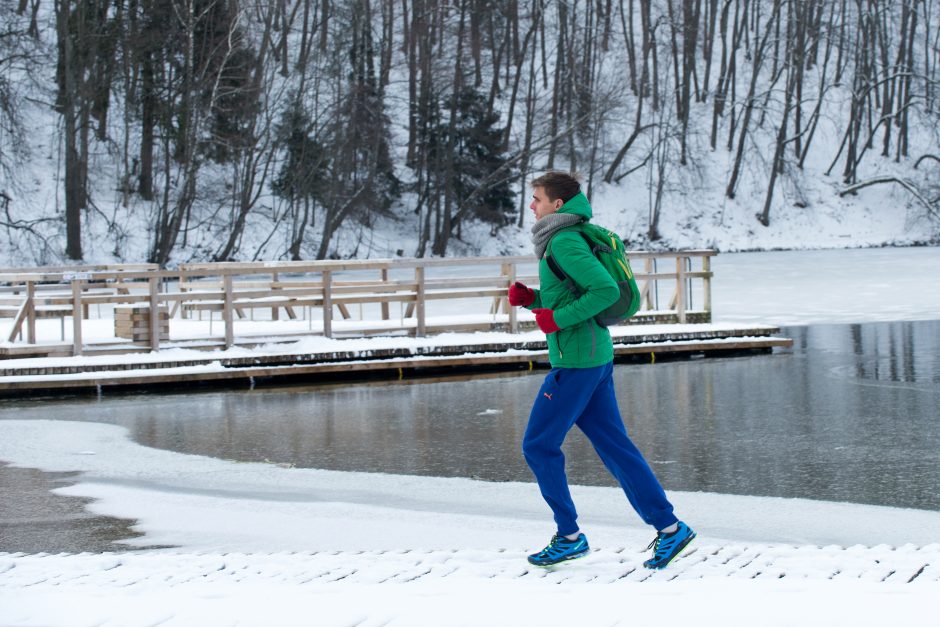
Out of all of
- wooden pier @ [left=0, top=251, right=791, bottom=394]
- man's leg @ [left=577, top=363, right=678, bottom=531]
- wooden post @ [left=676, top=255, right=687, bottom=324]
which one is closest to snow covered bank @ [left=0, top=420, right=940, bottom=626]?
man's leg @ [left=577, top=363, right=678, bottom=531]

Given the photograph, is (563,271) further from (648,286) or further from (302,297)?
(648,286)

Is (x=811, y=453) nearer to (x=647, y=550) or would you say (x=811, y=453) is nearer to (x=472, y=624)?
(x=647, y=550)

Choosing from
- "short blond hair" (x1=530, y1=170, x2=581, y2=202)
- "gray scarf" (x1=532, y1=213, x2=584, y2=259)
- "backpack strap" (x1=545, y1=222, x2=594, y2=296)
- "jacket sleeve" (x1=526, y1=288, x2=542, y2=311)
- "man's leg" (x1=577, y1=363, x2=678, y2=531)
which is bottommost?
"man's leg" (x1=577, y1=363, x2=678, y2=531)

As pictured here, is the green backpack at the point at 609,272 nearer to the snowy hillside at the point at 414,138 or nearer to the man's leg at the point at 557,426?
the man's leg at the point at 557,426

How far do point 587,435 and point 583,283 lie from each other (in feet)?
2.10

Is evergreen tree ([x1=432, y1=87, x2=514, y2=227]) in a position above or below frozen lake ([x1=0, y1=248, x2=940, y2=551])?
above

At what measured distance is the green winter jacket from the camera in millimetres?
4797

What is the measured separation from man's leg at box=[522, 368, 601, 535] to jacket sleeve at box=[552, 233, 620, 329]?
23cm

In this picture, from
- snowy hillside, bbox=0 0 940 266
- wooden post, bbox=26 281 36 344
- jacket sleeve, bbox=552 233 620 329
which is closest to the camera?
jacket sleeve, bbox=552 233 620 329

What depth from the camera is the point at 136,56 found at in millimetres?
38188

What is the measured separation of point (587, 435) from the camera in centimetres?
500

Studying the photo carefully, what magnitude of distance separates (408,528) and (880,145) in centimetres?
6100

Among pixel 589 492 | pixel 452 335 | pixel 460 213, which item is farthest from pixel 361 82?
pixel 589 492

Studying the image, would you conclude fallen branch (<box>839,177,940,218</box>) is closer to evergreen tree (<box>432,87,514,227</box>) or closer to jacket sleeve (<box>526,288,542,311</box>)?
evergreen tree (<box>432,87,514,227</box>)
